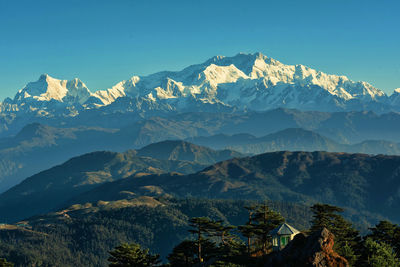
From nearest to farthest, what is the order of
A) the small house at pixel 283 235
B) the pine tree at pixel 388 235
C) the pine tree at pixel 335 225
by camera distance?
the small house at pixel 283 235
the pine tree at pixel 335 225
the pine tree at pixel 388 235

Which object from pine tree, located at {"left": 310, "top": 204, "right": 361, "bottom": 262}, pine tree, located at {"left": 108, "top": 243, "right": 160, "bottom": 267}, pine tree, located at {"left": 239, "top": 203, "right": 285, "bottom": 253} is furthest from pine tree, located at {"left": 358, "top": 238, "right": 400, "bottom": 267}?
pine tree, located at {"left": 108, "top": 243, "right": 160, "bottom": 267}

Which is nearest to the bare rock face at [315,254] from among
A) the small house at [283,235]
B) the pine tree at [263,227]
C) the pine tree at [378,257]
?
the pine tree at [378,257]

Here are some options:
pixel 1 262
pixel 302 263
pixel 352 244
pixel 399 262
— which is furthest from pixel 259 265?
pixel 1 262

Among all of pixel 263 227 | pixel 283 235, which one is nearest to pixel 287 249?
pixel 263 227

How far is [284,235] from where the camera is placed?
449 feet

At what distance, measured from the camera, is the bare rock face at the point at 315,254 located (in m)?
102

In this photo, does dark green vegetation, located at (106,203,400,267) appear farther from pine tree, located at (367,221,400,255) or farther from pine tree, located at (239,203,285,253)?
pine tree, located at (367,221,400,255)

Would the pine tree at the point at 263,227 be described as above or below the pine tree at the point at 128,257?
above

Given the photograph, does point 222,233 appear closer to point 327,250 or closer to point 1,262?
point 327,250

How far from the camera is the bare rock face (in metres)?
102

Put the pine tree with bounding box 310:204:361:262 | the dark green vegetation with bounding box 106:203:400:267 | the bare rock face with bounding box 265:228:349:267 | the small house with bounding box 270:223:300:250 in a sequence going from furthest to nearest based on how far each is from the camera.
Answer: the pine tree with bounding box 310:204:361:262 → the small house with bounding box 270:223:300:250 → the dark green vegetation with bounding box 106:203:400:267 → the bare rock face with bounding box 265:228:349:267

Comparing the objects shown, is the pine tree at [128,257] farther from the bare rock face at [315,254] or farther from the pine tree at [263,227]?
the bare rock face at [315,254]

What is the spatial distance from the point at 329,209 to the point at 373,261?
32057 millimetres

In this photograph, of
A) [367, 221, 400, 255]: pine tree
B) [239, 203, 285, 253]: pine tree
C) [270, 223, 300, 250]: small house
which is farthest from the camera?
[367, 221, 400, 255]: pine tree
